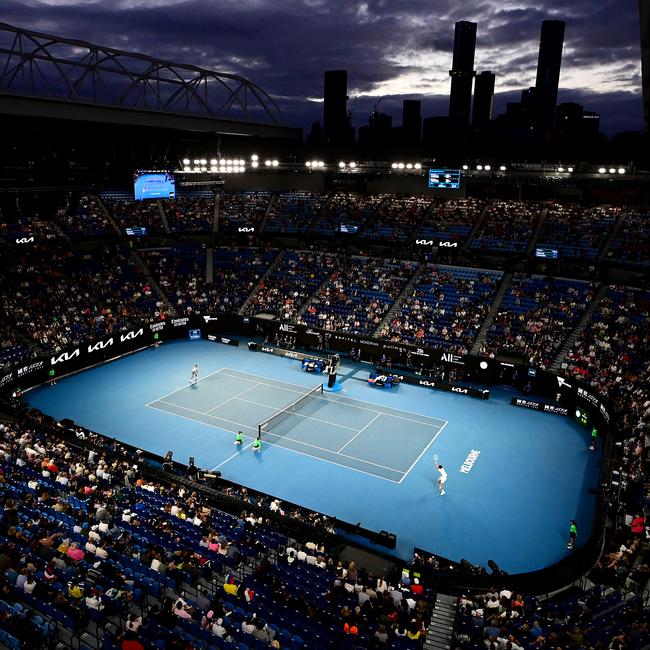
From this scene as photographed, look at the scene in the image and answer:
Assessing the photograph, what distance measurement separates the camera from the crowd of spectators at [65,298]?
40.1 m

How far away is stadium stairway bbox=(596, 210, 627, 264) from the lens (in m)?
44.1

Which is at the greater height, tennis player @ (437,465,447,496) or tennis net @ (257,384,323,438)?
tennis player @ (437,465,447,496)

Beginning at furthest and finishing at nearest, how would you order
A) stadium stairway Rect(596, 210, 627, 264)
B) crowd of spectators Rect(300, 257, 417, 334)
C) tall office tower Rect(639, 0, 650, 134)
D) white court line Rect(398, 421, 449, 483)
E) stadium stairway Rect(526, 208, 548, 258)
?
stadium stairway Rect(526, 208, 548, 258)
crowd of spectators Rect(300, 257, 417, 334)
stadium stairway Rect(596, 210, 627, 264)
white court line Rect(398, 421, 449, 483)
tall office tower Rect(639, 0, 650, 134)

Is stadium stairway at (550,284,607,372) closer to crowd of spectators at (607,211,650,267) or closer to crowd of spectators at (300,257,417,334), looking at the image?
crowd of spectators at (607,211,650,267)

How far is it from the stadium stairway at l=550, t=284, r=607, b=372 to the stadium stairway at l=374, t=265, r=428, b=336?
1311cm

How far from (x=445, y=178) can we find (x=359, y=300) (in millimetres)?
13583

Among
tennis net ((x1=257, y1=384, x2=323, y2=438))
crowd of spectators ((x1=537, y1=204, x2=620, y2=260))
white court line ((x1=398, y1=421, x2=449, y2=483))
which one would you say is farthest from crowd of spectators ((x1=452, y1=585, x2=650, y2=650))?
crowd of spectators ((x1=537, y1=204, x2=620, y2=260))

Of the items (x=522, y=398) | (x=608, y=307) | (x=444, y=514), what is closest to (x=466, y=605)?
(x=444, y=514)

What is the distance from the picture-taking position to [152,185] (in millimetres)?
39500

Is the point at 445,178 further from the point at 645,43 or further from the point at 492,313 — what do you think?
the point at 645,43

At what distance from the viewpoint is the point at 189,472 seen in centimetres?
2502

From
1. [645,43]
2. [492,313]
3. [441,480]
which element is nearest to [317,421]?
[441,480]

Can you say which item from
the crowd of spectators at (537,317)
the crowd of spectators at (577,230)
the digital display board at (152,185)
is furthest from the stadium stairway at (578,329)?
the digital display board at (152,185)

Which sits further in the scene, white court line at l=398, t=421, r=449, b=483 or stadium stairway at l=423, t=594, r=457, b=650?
white court line at l=398, t=421, r=449, b=483
